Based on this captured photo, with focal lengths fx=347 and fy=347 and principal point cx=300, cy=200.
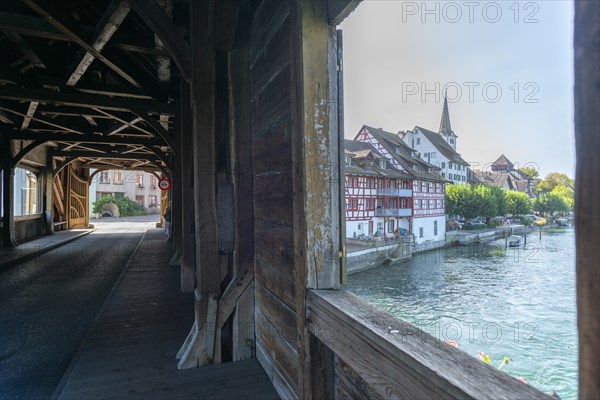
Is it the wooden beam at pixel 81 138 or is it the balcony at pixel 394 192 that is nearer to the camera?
the balcony at pixel 394 192

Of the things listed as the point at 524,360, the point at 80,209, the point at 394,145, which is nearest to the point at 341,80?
the point at 394,145

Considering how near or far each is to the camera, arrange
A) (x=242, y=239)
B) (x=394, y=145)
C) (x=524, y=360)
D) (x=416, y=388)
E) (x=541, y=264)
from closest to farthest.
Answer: (x=416, y=388)
(x=242, y=239)
(x=394, y=145)
(x=524, y=360)
(x=541, y=264)

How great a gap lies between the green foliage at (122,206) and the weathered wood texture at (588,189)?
33.2 metres

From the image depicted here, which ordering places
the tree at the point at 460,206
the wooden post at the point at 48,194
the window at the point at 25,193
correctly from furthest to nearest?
the tree at the point at 460,206 → the wooden post at the point at 48,194 → the window at the point at 25,193

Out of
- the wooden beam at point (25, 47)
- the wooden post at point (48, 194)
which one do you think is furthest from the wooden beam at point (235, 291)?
the wooden post at point (48, 194)

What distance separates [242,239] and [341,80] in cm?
142

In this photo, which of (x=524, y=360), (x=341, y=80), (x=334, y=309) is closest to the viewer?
(x=334, y=309)

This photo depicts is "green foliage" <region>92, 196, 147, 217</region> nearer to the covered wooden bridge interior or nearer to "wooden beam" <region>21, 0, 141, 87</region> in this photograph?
the covered wooden bridge interior

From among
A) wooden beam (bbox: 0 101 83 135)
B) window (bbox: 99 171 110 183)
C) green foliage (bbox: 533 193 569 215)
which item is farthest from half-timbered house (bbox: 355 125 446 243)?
window (bbox: 99 171 110 183)

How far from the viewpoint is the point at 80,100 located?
567 centimetres

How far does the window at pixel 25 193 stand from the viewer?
974 centimetres

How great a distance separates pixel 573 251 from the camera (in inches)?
19.9

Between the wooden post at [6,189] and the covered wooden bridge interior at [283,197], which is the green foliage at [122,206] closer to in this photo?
the wooden post at [6,189]

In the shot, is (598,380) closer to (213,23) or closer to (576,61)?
(576,61)
